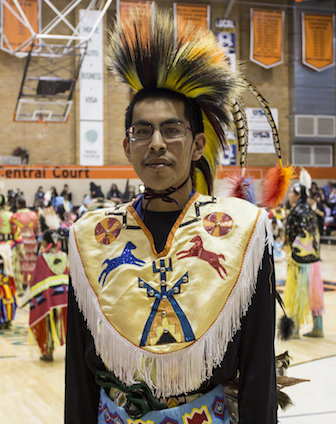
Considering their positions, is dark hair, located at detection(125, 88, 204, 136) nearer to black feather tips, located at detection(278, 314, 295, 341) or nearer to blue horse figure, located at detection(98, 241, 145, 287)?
blue horse figure, located at detection(98, 241, 145, 287)

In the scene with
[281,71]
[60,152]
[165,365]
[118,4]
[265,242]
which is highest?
[118,4]

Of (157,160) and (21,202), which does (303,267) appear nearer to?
(21,202)

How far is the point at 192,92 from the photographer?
139 cm

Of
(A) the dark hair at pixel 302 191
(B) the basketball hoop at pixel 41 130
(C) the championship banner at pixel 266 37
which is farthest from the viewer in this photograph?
(C) the championship banner at pixel 266 37

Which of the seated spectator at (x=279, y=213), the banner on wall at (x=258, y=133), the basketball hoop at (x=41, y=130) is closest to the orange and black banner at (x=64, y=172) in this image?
the basketball hoop at (x=41, y=130)

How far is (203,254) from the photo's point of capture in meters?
1.29

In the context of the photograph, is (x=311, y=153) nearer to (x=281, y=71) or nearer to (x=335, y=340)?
(x=281, y=71)

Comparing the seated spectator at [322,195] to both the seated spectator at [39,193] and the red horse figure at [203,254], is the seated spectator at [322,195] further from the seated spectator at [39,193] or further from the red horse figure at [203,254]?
the red horse figure at [203,254]

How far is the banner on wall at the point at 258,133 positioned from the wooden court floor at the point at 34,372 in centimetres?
1074

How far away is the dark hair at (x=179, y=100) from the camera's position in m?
1.36

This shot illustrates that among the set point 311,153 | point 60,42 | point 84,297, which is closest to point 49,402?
point 84,297

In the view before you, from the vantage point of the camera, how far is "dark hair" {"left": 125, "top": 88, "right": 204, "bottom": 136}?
1357 mm

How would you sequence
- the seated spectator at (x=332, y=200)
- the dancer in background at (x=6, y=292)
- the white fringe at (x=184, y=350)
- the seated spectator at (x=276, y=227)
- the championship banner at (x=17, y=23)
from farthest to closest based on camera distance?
the seated spectator at (x=332, y=200), the championship banner at (x=17, y=23), the seated spectator at (x=276, y=227), the dancer in background at (x=6, y=292), the white fringe at (x=184, y=350)

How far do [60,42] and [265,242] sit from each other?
1543cm
